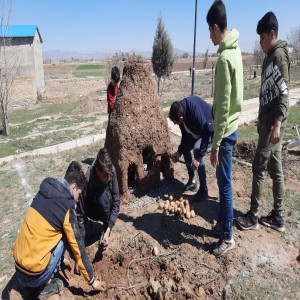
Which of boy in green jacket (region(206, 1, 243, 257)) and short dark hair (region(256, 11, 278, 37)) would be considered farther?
short dark hair (region(256, 11, 278, 37))

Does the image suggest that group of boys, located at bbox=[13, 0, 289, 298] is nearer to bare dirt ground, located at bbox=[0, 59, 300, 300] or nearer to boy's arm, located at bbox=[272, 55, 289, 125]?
boy's arm, located at bbox=[272, 55, 289, 125]

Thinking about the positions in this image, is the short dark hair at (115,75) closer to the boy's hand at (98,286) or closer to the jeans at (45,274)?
the jeans at (45,274)

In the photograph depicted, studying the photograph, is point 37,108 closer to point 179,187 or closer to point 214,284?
point 179,187

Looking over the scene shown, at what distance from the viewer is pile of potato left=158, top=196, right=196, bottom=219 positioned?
3.95m

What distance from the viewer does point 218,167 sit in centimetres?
315

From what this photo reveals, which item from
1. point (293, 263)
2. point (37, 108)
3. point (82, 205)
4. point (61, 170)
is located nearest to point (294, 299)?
point (293, 263)

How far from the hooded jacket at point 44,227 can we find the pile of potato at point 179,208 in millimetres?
1617

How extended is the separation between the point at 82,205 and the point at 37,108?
1741 centimetres

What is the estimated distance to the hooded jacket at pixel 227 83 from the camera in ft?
9.13

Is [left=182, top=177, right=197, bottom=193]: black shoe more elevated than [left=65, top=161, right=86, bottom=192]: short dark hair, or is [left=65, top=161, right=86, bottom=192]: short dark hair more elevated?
[left=65, top=161, right=86, bottom=192]: short dark hair

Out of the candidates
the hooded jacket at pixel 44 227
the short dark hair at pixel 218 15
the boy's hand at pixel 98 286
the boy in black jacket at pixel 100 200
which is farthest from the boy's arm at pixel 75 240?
the short dark hair at pixel 218 15

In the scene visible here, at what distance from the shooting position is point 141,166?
15.1 ft

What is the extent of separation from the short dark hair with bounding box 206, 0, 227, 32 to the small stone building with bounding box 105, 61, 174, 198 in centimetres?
180

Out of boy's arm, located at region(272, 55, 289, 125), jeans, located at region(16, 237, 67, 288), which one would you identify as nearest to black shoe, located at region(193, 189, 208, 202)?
boy's arm, located at region(272, 55, 289, 125)
